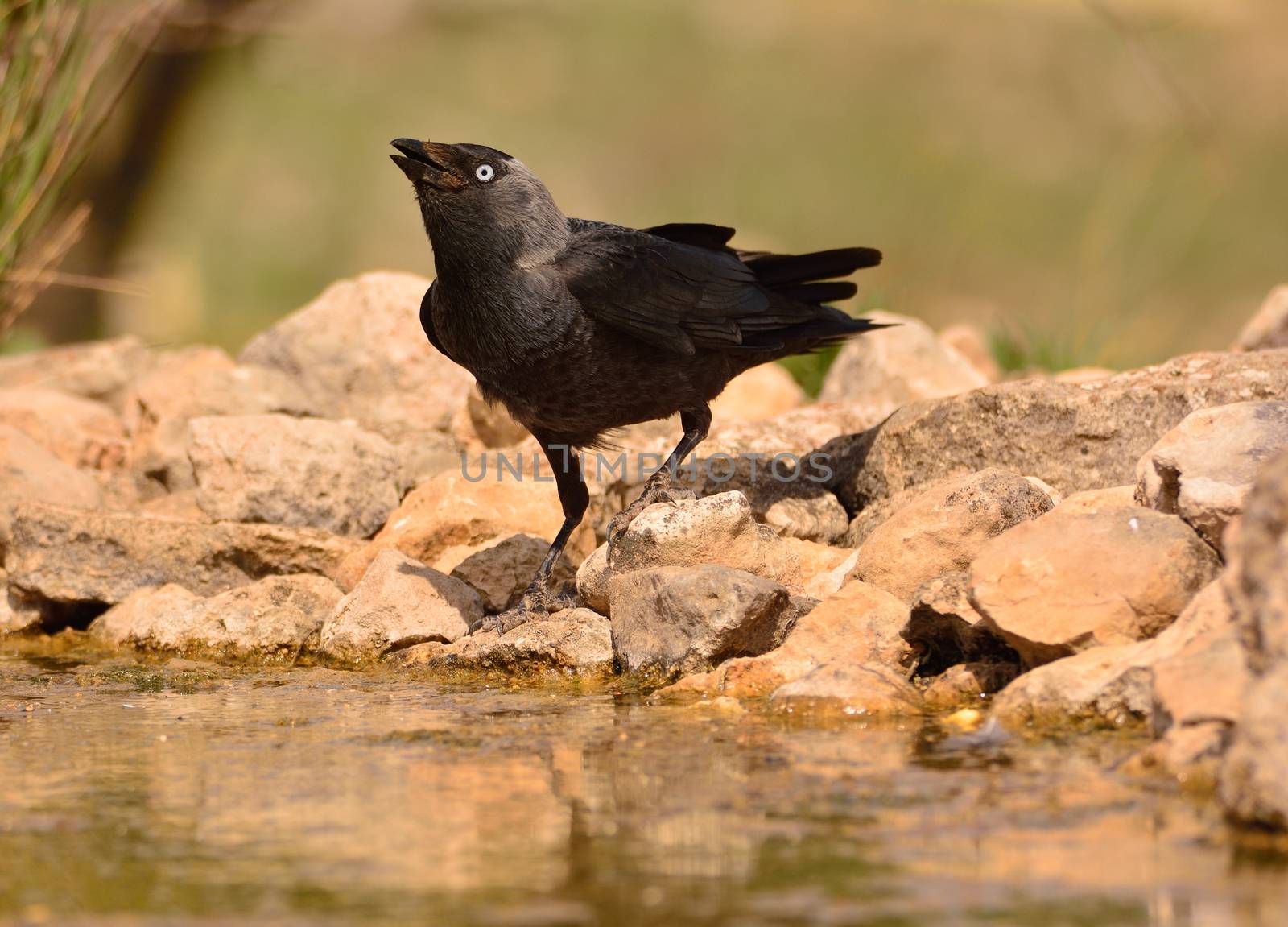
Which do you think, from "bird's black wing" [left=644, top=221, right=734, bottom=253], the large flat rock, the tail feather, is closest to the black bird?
"bird's black wing" [left=644, top=221, right=734, bottom=253]

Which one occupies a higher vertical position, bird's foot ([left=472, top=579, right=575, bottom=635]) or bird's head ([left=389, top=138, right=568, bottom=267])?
bird's head ([left=389, top=138, right=568, bottom=267])

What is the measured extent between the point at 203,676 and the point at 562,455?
5.08ft

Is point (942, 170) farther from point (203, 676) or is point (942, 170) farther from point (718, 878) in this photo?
point (718, 878)

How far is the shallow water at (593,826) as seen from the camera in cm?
237

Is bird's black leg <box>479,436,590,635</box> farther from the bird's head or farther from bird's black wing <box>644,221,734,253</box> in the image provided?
bird's black wing <box>644,221,734,253</box>

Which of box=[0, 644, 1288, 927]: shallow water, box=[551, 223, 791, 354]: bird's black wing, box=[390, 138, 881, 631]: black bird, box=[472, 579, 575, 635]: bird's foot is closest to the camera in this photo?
box=[0, 644, 1288, 927]: shallow water

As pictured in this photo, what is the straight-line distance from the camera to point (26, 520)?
5.87 meters

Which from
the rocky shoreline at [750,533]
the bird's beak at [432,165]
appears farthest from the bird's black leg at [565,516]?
the bird's beak at [432,165]

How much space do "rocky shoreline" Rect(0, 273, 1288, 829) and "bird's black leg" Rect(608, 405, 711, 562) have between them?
6.7 inches

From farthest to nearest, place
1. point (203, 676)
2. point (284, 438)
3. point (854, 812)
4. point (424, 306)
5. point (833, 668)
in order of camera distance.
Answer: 1. point (284, 438)
2. point (424, 306)
3. point (203, 676)
4. point (833, 668)
5. point (854, 812)

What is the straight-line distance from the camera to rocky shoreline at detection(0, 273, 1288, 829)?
12.2 ft

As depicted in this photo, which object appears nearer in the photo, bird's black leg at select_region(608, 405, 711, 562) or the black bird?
the black bird

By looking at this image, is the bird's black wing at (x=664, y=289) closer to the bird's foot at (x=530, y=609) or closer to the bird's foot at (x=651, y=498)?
the bird's foot at (x=651, y=498)

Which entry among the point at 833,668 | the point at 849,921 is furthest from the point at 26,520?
the point at 849,921
